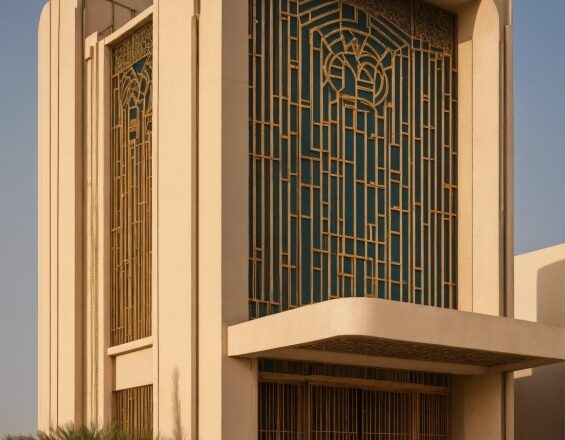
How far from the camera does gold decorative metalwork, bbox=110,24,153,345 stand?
800 inches

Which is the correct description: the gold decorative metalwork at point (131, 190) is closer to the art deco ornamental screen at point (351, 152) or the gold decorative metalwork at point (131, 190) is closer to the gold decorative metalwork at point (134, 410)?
the gold decorative metalwork at point (134, 410)

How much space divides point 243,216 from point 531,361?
5.28 m

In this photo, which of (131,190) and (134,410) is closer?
(134,410)

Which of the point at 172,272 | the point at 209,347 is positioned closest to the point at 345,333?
the point at 209,347

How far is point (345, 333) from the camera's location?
16.1m

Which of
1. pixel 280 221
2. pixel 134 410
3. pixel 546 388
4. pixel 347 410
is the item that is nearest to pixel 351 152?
pixel 280 221

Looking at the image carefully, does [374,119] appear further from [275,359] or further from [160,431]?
[160,431]

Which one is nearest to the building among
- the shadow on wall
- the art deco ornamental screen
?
the art deco ornamental screen

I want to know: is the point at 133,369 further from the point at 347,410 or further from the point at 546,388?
the point at 546,388

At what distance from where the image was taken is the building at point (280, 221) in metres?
17.8

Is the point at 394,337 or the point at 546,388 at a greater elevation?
the point at 394,337

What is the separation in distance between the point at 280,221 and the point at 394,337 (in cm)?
301

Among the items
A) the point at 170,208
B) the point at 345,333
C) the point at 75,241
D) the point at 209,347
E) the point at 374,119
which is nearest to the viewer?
the point at 345,333

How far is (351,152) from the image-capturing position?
64.8ft
